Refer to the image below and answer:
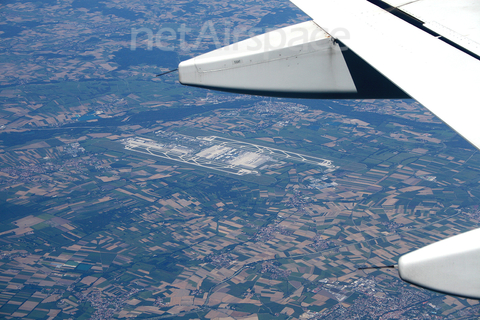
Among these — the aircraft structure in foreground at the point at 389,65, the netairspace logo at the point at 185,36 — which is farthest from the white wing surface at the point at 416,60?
the netairspace logo at the point at 185,36

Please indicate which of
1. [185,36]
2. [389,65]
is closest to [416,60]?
[389,65]

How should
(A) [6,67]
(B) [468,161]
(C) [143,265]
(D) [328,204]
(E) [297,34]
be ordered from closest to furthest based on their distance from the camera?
(E) [297,34]
(C) [143,265]
(D) [328,204]
(B) [468,161]
(A) [6,67]

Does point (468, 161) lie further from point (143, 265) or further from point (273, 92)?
point (273, 92)

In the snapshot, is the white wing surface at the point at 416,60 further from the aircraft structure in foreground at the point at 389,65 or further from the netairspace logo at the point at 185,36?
the netairspace logo at the point at 185,36

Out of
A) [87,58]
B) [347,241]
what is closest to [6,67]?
[87,58]

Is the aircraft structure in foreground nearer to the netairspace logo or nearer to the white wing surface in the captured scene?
the white wing surface

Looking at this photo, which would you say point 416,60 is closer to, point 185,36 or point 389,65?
point 389,65

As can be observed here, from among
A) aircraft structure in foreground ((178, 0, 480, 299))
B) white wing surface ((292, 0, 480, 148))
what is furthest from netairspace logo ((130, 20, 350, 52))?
white wing surface ((292, 0, 480, 148))

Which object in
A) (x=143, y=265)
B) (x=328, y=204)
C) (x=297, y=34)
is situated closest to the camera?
(x=297, y=34)
